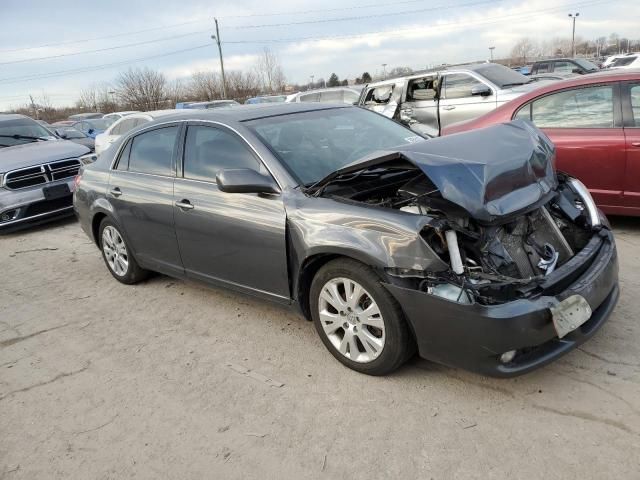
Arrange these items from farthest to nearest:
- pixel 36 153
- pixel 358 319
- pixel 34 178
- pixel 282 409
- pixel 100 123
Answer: pixel 100 123 → pixel 36 153 → pixel 34 178 → pixel 358 319 → pixel 282 409

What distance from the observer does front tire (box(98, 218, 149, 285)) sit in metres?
5.14

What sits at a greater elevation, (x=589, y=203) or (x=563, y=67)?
(x=563, y=67)

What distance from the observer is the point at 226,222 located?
3.80m

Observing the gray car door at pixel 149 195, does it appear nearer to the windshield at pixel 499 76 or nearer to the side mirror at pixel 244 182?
the side mirror at pixel 244 182

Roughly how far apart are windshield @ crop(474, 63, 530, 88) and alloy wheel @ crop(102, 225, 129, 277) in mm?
7679

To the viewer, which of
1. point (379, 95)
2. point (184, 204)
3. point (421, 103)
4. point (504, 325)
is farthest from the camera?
point (379, 95)

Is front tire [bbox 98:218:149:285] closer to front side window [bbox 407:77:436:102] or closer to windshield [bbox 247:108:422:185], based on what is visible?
windshield [bbox 247:108:422:185]

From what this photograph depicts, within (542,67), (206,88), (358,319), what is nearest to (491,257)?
(358,319)

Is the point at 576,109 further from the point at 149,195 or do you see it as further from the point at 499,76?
the point at 499,76

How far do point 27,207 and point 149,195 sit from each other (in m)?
4.51

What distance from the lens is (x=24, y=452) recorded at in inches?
115

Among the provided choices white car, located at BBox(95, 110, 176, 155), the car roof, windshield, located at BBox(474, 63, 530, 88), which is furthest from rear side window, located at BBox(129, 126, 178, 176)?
windshield, located at BBox(474, 63, 530, 88)

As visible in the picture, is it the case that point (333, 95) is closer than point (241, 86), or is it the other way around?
point (333, 95)

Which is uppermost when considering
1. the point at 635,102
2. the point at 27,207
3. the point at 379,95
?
the point at 379,95
